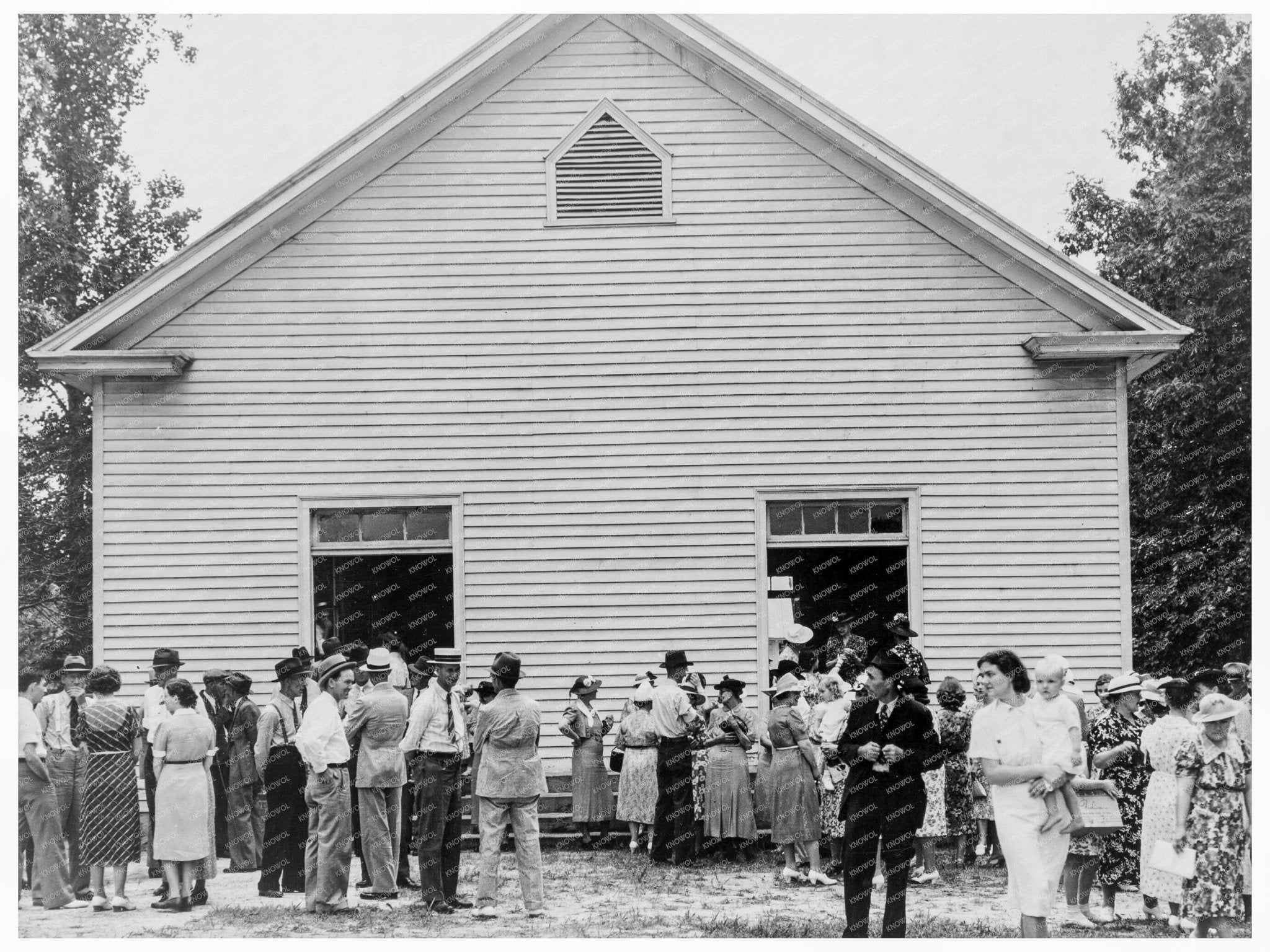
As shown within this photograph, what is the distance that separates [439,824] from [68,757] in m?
3.07

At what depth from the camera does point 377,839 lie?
10.2 meters

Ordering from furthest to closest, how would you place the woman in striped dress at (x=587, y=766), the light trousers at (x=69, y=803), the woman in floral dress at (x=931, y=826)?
the woman in striped dress at (x=587, y=766)
the woman in floral dress at (x=931, y=826)
the light trousers at (x=69, y=803)

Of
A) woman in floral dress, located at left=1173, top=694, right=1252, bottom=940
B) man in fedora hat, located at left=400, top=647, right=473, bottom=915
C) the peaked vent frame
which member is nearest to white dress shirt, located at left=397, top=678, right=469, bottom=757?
man in fedora hat, located at left=400, top=647, right=473, bottom=915

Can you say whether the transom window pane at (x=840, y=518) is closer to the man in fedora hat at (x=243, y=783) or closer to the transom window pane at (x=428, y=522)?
the transom window pane at (x=428, y=522)

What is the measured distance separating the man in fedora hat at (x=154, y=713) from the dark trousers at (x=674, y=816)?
412 centimetres

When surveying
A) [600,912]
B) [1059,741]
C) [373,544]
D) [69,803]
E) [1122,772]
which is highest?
[373,544]

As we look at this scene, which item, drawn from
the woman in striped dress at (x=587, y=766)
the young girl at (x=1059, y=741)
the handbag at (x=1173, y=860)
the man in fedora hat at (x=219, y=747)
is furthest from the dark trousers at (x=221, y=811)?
the handbag at (x=1173, y=860)

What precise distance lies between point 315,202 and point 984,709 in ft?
29.2

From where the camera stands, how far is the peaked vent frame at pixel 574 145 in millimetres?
14086

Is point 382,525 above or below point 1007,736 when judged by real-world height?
above

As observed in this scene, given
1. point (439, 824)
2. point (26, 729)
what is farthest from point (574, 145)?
point (26, 729)

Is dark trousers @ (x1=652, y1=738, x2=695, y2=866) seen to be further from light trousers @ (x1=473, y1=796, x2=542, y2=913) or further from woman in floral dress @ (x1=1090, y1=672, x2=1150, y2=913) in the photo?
woman in floral dress @ (x1=1090, y1=672, x2=1150, y2=913)

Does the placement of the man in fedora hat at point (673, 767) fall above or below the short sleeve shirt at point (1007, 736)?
below

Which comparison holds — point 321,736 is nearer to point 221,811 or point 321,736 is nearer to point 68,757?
point 68,757
